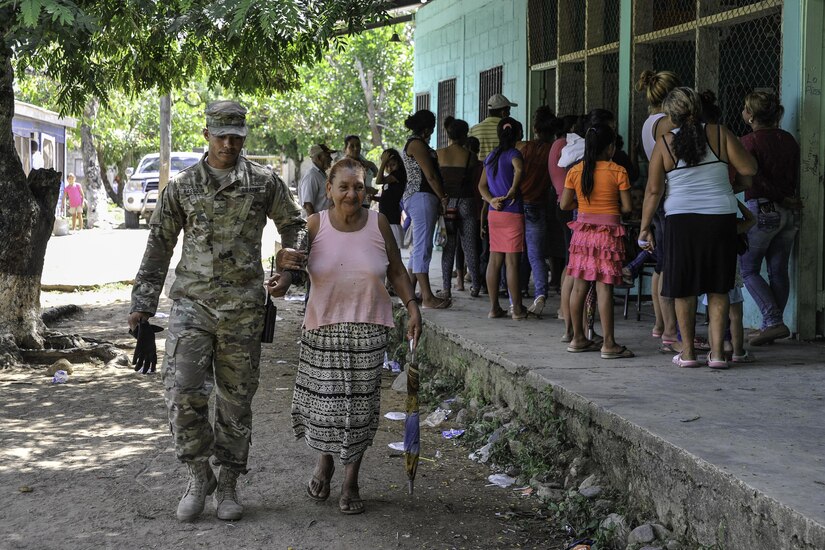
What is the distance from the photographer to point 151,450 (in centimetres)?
585

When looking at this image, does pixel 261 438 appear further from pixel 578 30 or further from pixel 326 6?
pixel 578 30

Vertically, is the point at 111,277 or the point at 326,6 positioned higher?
the point at 326,6

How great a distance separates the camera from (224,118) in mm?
4508

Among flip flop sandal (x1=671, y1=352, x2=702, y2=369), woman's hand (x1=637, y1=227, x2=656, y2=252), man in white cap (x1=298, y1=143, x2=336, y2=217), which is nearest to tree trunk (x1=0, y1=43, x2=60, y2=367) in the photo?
man in white cap (x1=298, y1=143, x2=336, y2=217)

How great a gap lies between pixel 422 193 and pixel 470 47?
19.2 feet

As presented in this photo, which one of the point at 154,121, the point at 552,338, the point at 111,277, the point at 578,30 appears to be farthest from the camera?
the point at 154,121

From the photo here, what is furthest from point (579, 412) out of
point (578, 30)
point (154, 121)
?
point (154, 121)

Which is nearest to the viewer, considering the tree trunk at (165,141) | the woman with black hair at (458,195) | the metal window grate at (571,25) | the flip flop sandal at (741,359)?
the flip flop sandal at (741,359)

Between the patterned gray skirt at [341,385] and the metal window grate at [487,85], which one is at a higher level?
the metal window grate at [487,85]

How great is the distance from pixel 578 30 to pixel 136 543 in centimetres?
788

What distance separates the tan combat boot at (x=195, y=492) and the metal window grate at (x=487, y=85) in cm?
901

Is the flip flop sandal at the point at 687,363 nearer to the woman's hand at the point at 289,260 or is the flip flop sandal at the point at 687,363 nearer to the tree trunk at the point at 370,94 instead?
the woman's hand at the point at 289,260

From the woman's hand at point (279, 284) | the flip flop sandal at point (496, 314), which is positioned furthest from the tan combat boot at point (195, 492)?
the flip flop sandal at point (496, 314)

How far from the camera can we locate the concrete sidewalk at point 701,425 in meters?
3.64
